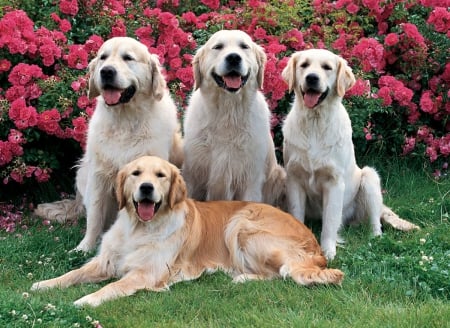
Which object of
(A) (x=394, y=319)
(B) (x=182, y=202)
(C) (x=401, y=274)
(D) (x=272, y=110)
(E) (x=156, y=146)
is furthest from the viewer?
Answer: (D) (x=272, y=110)

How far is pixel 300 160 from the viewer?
570 centimetres

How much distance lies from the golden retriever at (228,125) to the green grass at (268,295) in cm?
103

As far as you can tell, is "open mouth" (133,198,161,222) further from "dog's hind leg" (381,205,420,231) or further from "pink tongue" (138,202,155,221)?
"dog's hind leg" (381,205,420,231)

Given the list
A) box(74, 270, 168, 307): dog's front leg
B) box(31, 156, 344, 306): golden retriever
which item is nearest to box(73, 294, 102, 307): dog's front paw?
box(74, 270, 168, 307): dog's front leg

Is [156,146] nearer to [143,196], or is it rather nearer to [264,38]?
[143,196]

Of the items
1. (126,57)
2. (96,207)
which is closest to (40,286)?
(96,207)

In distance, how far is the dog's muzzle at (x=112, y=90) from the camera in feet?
17.6

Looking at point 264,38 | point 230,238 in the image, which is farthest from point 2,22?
point 230,238

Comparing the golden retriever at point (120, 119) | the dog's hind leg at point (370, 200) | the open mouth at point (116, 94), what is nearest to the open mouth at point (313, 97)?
the dog's hind leg at point (370, 200)

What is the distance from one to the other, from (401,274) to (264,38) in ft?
11.2

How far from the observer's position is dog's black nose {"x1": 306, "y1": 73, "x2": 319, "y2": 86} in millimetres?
5492

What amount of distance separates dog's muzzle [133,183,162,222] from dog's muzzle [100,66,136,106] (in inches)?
36.5

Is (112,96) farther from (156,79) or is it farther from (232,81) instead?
(232,81)

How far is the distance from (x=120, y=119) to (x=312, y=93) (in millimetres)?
1536
